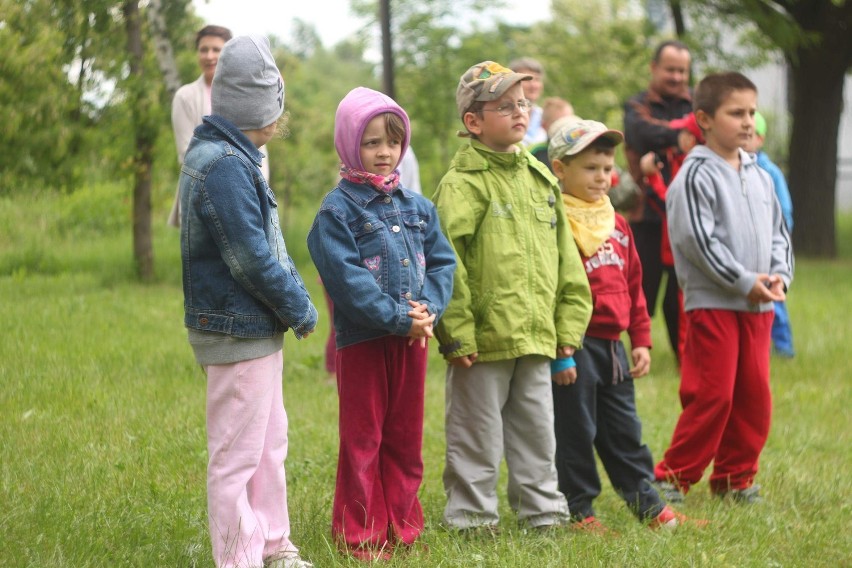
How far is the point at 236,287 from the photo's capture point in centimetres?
382

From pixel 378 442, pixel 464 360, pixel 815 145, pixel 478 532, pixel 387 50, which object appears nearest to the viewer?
pixel 378 442

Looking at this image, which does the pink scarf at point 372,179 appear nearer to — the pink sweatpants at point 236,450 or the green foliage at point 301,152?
the pink sweatpants at point 236,450

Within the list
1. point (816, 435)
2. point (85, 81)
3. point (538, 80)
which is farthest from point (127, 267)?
point (816, 435)

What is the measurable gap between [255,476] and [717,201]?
103 inches

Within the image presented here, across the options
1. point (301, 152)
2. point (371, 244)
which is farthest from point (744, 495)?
point (301, 152)

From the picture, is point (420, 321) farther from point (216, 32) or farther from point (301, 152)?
point (301, 152)

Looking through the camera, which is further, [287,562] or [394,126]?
[394,126]

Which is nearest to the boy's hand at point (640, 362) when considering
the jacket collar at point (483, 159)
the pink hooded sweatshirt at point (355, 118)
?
the jacket collar at point (483, 159)

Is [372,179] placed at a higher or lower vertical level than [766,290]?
higher

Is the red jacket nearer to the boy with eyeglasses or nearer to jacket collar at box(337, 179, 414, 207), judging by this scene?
the boy with eyeglasses

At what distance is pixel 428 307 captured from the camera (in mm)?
4219

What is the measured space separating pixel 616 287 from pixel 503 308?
0.70m

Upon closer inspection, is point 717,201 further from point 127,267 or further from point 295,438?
point 127,267

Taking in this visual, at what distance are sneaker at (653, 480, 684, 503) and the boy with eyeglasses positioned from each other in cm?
91
